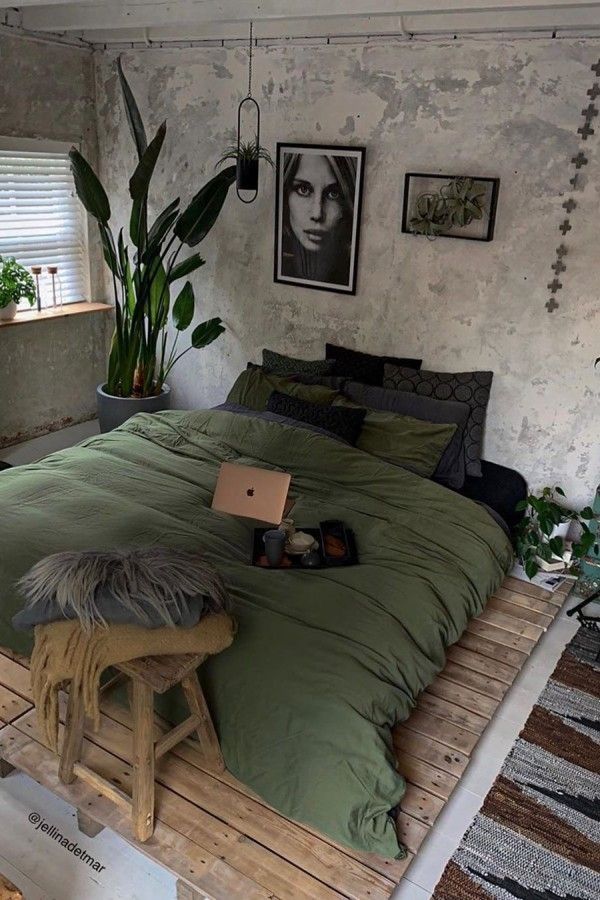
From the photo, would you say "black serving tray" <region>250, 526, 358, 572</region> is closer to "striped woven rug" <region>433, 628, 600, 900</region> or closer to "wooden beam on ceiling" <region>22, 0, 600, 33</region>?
"striped woven rug" <region>433, 628, 600, 900</region>

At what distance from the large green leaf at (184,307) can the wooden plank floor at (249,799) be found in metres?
2.55

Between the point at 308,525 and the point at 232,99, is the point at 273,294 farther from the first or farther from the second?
the point at 308,525

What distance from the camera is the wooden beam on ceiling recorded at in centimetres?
301

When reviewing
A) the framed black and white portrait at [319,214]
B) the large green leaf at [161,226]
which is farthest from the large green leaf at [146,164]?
the framed black and white portrait at [319,214]

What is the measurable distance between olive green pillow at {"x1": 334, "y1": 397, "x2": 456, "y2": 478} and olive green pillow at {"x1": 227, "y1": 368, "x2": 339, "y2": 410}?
1.01ft

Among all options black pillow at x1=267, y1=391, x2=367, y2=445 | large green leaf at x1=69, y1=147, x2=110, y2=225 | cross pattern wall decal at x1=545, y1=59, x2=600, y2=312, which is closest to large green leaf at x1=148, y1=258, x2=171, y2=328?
large green leaf at x1=69, y1=147, x2=110, y2=225

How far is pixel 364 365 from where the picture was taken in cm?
431

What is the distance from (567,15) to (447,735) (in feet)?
10.2

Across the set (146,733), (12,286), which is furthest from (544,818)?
(12,286)

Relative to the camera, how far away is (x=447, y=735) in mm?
2684

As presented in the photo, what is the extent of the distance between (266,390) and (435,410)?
951mm

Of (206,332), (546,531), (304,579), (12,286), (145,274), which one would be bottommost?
(546,531)

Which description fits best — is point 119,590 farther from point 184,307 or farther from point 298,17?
point 184,307

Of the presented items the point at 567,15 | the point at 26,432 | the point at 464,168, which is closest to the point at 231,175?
the point at 464,168
